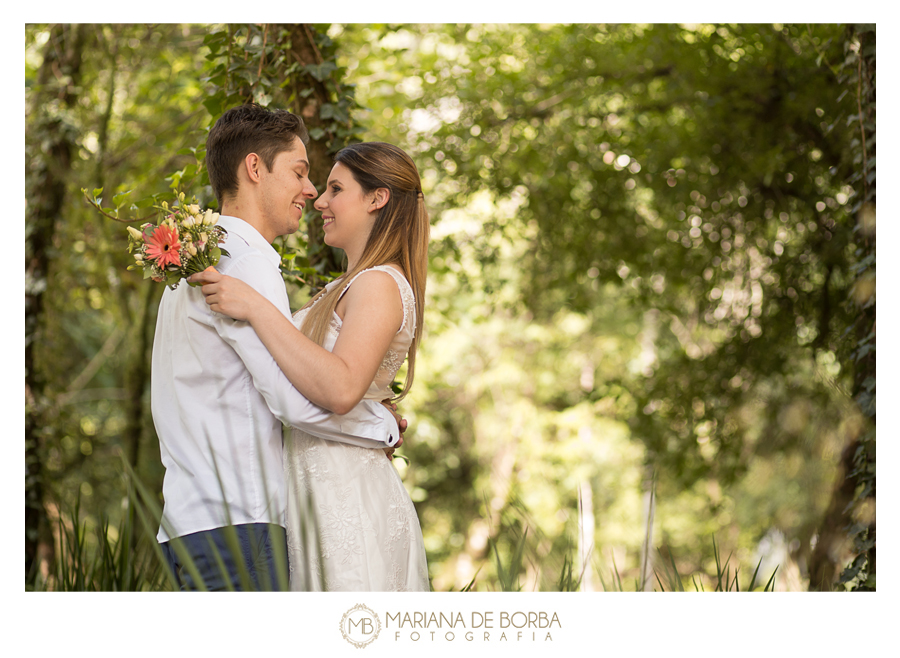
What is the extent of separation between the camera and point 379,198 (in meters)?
1.80

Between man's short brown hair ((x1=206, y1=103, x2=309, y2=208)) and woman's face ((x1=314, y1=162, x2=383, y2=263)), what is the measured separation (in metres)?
0.17

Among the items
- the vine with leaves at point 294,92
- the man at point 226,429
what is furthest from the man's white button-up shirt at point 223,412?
the vine with leaves at point 294,92

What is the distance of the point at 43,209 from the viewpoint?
12.7ft

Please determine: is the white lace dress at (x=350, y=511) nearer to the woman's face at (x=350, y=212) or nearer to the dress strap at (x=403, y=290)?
the dress strap at (x=403, y=290)

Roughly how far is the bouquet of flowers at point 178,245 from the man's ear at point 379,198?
43 centimetres

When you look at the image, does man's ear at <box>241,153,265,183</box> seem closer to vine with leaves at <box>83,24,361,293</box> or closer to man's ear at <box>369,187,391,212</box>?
man's ear at <box>369,187,391,212</box>

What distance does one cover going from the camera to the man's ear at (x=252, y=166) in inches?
65.5

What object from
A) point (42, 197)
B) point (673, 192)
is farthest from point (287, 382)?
point (673, 192)
